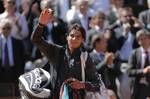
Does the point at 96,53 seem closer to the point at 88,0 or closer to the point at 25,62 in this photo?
the point at 25,62

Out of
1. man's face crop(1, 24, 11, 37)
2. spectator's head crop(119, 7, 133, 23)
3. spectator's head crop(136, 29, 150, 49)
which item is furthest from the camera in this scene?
spectator's head crop(119, 7, 133, 23)

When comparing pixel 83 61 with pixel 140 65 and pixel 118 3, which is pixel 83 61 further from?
pixel 118 3

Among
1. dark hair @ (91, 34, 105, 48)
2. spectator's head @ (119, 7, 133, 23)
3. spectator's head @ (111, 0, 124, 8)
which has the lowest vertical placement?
dark hair @ (91, 34, 105, 48)

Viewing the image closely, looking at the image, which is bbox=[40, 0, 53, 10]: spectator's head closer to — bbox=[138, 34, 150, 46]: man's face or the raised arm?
bbox=[138, 34, 150, 46]: man's face

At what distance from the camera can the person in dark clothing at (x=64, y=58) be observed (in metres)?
6.48

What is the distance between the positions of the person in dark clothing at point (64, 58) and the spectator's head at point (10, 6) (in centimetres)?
468

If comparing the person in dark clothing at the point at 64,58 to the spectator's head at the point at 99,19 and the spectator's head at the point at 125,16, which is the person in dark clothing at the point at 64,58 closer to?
the spectator's head at the point at 99,19

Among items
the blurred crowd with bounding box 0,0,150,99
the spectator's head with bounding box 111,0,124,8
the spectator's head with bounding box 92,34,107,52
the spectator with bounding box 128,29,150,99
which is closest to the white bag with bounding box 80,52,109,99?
the blurred crowd with bounding box 0,0,150,99

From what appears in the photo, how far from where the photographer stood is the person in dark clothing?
21.3 feet

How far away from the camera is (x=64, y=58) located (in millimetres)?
6562

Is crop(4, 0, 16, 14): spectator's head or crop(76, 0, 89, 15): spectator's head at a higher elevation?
crop(4, 0, 16, 14): spectator's head

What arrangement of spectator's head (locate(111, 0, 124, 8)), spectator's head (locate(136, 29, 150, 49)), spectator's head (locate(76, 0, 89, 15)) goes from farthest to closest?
spectator's head (locate(111, 0, 124, 8)) < spectator's head (locate(76, 0, 89, 15)) < spectator's head (locate(136, 29, 150, 49))

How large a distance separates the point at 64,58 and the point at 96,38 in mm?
3724

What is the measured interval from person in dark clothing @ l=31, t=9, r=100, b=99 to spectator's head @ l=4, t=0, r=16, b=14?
4.68m
